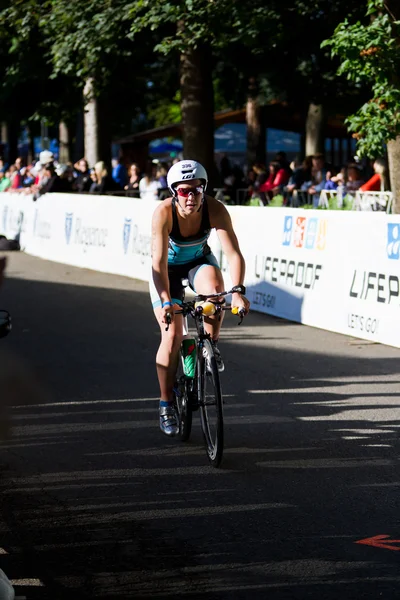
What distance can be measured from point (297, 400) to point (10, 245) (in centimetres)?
493

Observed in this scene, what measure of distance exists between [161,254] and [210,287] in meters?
0.40

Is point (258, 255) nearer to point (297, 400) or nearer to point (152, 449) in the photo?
point (297, 400)

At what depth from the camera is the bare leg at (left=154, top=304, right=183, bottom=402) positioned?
806 centimetres

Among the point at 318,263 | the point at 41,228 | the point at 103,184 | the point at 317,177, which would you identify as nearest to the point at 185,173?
the point at 318,263

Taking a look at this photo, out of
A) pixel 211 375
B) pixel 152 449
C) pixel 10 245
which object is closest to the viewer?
pixel 10 245

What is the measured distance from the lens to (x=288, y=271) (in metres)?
15.2

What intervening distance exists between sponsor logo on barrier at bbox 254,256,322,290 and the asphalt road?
182cm

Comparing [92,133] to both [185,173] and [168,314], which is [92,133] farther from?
[168,314]

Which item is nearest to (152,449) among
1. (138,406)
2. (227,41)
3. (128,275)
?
(138,406)

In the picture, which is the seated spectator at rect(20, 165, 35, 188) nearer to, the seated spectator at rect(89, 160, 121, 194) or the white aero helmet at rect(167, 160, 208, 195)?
the seated spectator at rect(89, 160, 121, 194)

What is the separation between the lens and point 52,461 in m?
7.73

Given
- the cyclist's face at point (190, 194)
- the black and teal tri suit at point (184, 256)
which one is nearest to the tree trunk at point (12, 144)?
the black and teal tri suit at point (184, 256)

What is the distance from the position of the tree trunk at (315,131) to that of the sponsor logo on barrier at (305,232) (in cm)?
2278

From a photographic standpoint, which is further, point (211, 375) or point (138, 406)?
point (138, 406)
